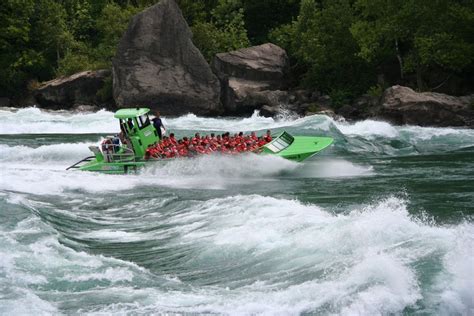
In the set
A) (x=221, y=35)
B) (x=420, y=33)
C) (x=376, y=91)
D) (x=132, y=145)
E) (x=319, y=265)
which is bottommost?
(x=319, y=265)

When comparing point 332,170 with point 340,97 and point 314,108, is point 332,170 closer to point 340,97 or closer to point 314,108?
point 314,108

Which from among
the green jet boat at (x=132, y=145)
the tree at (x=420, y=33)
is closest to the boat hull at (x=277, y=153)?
the green jet boat at (x=132, y=145)

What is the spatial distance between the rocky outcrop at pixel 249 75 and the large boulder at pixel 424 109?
790 cm

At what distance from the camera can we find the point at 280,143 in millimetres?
22359

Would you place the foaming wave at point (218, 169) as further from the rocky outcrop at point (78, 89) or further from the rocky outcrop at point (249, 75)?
the rocky outcrop at point (78, 89)

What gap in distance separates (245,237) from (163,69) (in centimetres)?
2504

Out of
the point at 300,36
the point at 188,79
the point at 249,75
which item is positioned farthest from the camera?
the point at 300,36

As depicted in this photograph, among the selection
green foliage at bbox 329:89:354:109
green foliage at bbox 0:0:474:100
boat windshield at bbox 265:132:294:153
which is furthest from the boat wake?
green foliage at bbox 329:89:354:109

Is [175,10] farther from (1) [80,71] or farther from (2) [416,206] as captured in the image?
(2) [416,206]

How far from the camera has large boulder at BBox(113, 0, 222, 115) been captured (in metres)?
37.0

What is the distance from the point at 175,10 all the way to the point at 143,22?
1.75 m

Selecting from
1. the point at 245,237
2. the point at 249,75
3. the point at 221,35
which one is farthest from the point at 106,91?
the point at 245,237

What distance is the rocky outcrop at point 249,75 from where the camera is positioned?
123ft

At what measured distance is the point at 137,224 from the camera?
51.5ft
